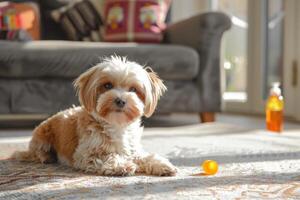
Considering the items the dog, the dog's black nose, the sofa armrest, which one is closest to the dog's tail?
the dog

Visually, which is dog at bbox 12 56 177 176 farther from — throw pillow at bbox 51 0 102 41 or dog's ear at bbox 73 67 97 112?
throw pillow at bbox 51 0 102 41

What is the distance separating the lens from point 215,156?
2.22 m

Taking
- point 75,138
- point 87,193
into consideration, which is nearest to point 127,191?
point 87,193

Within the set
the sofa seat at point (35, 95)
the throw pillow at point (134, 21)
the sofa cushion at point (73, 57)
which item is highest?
the throw pillow at point (134, 21)

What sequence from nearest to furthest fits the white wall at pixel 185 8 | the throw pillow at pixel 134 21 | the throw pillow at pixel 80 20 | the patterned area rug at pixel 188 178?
the patterned area rug at pixel 188 178 < the throw pillow at pixel 134 21 < the throw pillow at pixel 80 20 < the white wall at pixel 185 8

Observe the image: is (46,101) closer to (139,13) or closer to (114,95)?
(139,13)

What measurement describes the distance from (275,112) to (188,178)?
1786 mm

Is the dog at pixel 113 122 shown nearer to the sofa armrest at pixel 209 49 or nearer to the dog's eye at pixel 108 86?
the dog's eye at pixel 108 86

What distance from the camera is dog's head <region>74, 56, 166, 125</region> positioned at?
1.77 meters

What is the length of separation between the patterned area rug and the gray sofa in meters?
0.69

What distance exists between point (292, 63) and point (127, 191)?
9.79ft

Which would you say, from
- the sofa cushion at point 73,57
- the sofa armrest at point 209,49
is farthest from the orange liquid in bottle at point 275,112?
the sofa cushion at point 73,57

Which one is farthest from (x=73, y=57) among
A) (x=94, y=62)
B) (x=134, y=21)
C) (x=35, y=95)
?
(x=134, y=21)

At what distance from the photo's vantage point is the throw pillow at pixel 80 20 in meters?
4.04
